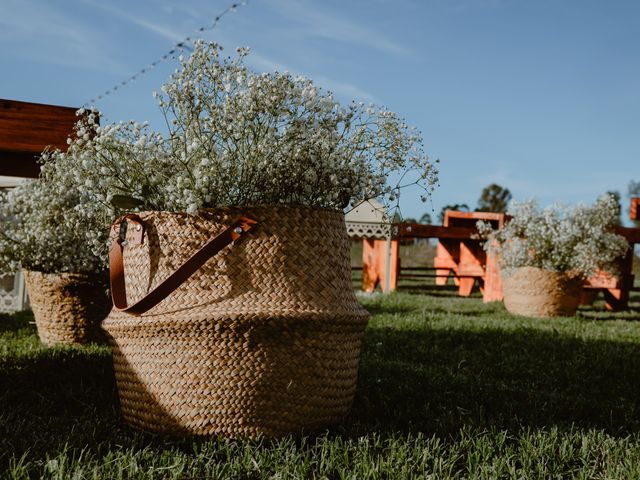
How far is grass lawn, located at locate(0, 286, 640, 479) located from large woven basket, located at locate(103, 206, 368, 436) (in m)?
0.12

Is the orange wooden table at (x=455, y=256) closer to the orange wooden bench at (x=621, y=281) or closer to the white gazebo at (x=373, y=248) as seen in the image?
the white gazebo at (x=373, y=248)

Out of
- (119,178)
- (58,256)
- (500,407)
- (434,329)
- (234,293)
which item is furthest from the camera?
(434,329)

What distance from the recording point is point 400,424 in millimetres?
2869

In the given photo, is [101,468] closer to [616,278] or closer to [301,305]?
[301,305]

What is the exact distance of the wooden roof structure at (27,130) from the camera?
4426mm

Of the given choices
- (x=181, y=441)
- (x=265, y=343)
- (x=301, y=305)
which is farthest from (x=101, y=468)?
(x=301, y=305)

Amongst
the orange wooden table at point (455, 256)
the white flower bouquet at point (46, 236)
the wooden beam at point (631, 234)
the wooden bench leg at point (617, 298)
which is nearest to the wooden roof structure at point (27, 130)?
the white flower bouquet at point (46, 236)

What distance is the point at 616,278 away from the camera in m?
9.27

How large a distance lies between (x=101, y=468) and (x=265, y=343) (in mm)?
710

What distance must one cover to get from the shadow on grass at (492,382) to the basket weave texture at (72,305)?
1.85 metres

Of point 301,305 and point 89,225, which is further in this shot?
point 89,225

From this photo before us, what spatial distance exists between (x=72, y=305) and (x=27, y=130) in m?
1.22

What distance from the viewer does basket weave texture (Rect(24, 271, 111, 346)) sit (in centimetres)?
447

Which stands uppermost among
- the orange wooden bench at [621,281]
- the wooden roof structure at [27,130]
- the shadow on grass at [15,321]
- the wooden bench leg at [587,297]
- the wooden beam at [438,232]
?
the wooden roof structure at [27,130]
